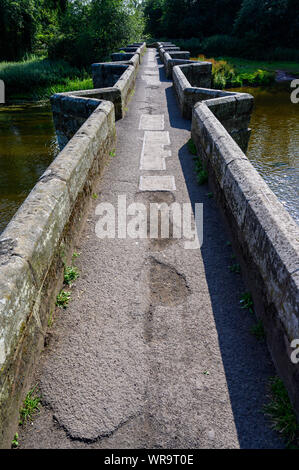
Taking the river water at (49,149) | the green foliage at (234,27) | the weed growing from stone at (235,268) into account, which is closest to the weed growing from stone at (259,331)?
the weed growing from stone at (235,268)

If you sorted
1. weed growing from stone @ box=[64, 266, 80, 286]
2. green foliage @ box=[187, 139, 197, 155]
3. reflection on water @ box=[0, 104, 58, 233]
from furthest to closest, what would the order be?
1. reflection on water @ box=[0, 104, 58, 233]
2. green foliage @ box=[187, 139, 197, 155]
3. weed growing from stone @ box=[64, 266, 80, 286]

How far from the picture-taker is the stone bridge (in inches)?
85.9

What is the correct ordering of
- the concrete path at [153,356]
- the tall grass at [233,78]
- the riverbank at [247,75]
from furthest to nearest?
the riverbank at [247,75] < the tall grass at [233,78] < the concrete path at [153,356]

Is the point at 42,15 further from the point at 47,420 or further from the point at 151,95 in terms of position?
the point at 47,420

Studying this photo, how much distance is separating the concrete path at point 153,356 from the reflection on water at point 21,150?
6248 millimetres

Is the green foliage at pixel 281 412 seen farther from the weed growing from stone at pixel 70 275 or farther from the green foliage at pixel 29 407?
the weed growing from stone at pixel 70 275

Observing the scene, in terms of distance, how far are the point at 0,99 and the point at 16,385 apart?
2237 centimetres

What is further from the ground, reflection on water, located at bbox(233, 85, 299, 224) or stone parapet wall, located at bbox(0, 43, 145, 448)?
stone parapet wall, located at bbox(0, 43, 145, 448)

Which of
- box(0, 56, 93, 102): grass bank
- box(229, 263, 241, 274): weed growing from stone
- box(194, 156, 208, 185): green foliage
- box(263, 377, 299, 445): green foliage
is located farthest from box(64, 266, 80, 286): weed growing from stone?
box(0, 56, 93, 102): grass bank

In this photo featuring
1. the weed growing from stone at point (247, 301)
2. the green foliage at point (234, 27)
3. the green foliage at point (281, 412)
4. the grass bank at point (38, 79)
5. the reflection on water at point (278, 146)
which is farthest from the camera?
the green foliage at point (234, 27)

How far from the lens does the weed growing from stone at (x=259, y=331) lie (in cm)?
273

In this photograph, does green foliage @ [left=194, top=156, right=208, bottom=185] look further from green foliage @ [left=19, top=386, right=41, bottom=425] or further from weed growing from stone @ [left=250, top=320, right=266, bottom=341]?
green foliage @ [left=19, top=386, right=41, bottom=425]

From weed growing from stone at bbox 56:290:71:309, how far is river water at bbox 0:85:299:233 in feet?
20.3

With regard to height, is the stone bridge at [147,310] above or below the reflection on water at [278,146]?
above
